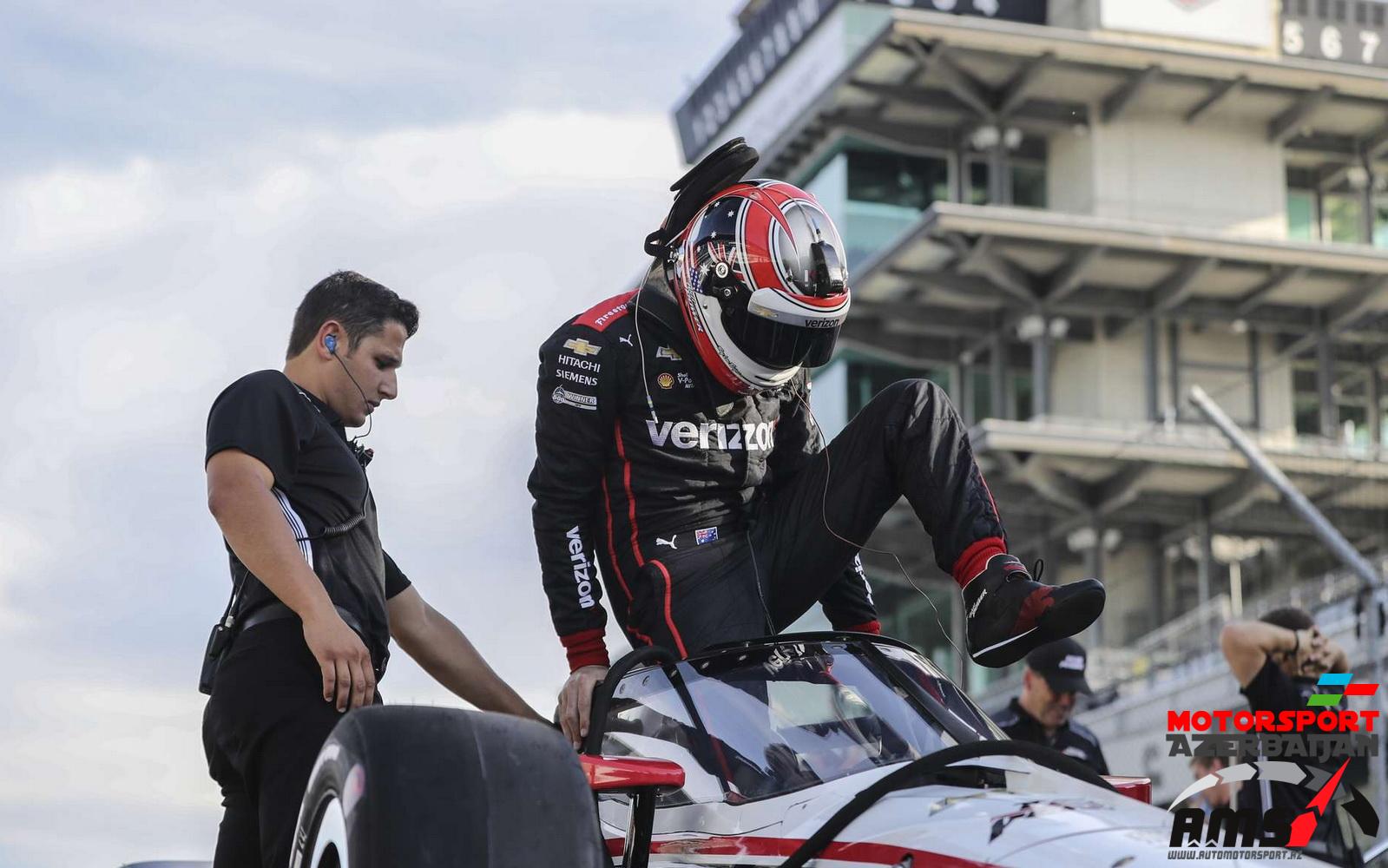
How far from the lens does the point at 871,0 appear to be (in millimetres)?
42156

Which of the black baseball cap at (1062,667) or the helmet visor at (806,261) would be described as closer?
the helmet visor at (806,261)

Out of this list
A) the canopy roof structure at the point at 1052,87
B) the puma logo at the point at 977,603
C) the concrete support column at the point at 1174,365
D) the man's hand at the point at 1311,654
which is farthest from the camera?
the concrete support column at the point at 1174,365

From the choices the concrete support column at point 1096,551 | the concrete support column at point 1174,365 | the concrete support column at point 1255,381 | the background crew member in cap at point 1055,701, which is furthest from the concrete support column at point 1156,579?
the background crew member in cap at point 1055,701

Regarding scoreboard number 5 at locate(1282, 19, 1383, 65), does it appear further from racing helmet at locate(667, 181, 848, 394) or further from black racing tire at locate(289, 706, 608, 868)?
black racing tire at locate(289, 706, 608, 868)

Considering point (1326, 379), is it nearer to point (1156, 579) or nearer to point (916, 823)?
point (1156, 579)

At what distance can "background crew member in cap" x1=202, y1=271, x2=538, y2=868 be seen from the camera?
4352mm

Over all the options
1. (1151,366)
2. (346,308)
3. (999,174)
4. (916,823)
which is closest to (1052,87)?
(999,174)

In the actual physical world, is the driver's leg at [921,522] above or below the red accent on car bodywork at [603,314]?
below

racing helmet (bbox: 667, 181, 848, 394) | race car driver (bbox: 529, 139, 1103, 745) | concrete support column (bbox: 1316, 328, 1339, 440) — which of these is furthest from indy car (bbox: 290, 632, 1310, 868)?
concrete support column (bbox: 1316, 328, 1339, 440)

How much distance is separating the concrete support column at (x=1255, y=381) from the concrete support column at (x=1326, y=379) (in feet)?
4.26

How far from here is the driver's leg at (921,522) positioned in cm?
439

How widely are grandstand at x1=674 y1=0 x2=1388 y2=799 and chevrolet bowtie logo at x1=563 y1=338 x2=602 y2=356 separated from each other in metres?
34.0

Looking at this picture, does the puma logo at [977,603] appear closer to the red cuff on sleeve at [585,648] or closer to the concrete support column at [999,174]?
the red cuff on sleeve at [585,648]

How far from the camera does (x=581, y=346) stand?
5.45 m
